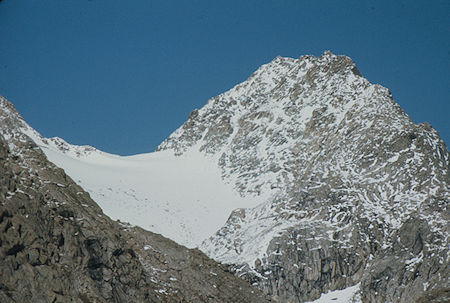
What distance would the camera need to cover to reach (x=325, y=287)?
10656 cm

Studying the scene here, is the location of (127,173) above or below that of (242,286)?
above

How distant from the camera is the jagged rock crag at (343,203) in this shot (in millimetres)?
103875

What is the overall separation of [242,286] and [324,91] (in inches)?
4701

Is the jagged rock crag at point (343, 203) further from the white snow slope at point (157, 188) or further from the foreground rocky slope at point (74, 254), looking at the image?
the foreground rocky slope at point (74, 254)

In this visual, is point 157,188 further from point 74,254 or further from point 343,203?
point 74,254

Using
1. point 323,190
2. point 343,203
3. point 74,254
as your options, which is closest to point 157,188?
Result: point 323,190

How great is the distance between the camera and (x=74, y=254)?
4309 cm

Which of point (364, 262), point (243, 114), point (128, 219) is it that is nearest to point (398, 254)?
point (364, 262)

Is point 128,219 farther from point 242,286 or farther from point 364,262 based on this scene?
point 242,286

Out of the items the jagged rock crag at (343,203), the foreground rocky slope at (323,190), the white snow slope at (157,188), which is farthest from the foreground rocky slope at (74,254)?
the white snow slope at (157,188)

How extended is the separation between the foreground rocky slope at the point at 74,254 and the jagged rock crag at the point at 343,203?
4698 cm

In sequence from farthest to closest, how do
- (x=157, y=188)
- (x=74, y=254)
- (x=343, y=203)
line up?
1. (x=157, y=188)
2. (x=343, y=203)
3. (x=74, y=254)

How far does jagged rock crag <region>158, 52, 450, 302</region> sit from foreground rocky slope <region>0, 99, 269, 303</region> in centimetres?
4698

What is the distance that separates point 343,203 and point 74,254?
7725 centimetres
